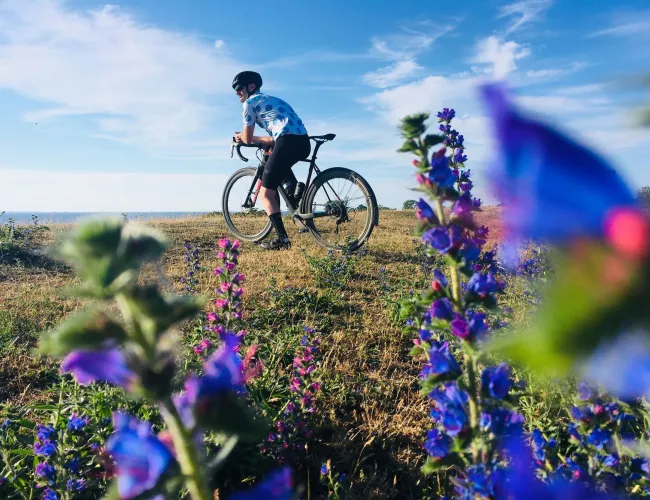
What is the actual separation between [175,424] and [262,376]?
2.28 meters

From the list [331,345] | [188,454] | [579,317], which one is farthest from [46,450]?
[579,317]

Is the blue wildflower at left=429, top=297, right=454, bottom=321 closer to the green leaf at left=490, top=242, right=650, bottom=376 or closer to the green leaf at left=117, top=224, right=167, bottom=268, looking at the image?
the green leaf at left=117, top=224, right=167, bottom=268

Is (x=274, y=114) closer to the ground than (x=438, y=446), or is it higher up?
higher up

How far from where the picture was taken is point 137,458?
2.21 ft

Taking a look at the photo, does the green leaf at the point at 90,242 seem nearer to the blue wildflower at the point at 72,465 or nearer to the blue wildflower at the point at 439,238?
the blue wildflower at the point at 439,238

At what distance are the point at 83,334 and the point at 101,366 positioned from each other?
0.05 meters

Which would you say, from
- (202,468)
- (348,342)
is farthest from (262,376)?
(202,468)

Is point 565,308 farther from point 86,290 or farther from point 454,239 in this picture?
point 454,239

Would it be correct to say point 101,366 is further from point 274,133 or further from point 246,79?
point 246,79

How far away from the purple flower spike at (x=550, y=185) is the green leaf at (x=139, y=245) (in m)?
0.51

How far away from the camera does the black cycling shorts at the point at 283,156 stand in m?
6.46

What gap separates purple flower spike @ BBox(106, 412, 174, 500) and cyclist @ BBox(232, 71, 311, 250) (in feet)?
19.7

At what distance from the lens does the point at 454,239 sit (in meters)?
1.41

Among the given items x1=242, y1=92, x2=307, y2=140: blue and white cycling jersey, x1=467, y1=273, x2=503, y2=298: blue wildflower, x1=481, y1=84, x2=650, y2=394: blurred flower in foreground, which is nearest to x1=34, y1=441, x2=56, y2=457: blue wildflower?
x1=467, y1=273, x2=503, y2=298: blue wildflower
